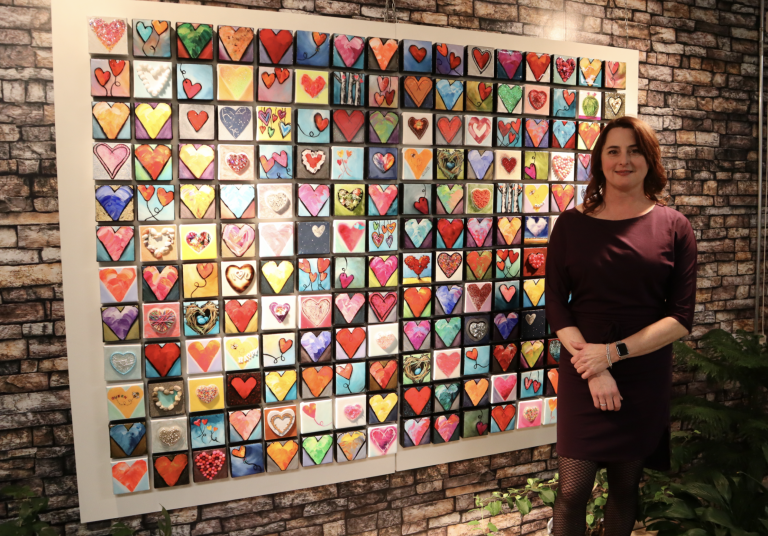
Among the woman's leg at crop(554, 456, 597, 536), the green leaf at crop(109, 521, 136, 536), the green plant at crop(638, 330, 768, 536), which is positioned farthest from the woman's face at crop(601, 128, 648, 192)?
the green leaf at crop(109, 521, 136, 536)

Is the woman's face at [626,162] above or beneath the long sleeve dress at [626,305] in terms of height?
above

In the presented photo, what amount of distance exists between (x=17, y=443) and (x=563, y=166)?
102 inches

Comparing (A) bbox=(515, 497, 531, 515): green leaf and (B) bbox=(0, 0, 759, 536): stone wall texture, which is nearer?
(B) bbox=(0, 0, 759, 536): stone wall texture

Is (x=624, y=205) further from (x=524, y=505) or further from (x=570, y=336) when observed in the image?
(x=524, y=505)

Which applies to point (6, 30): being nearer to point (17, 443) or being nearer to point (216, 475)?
point (17, 443)

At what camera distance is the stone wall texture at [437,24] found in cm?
184

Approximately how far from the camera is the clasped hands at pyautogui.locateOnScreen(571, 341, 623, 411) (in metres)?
1.81

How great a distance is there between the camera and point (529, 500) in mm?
2572

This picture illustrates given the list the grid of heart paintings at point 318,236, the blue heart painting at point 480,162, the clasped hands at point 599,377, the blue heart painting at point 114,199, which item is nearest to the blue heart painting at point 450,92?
the grid of heart paintings at point 318,236

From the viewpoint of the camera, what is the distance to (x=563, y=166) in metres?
2.42

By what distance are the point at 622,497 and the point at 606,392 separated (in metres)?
0.47

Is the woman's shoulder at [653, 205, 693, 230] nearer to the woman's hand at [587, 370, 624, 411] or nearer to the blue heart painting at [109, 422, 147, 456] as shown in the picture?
the woman's hand at [587, 370, 624, 411]

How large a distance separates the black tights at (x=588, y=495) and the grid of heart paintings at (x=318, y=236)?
551 millimetres

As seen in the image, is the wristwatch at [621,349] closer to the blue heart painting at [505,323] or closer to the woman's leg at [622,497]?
the woman's leg at [622,497]
